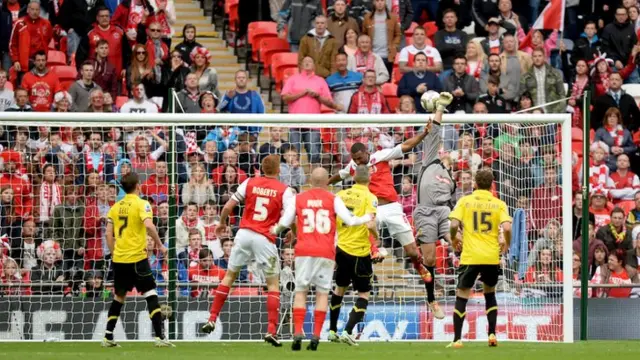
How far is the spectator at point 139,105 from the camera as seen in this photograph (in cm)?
2195

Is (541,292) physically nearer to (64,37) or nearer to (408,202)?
(408,202)

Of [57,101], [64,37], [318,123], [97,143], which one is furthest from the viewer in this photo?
[64,37]

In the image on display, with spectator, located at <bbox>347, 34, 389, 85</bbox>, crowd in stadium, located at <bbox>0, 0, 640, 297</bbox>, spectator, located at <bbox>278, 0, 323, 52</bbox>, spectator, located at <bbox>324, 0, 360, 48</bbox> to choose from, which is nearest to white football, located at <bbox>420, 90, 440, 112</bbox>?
crowd in stadium, located at <bbox>0, 0, 640, 297</bbox>

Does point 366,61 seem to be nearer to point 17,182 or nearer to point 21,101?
point 21,101

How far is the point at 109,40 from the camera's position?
23.2 meters

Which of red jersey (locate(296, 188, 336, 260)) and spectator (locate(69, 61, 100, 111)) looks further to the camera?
spectator (locate(69, 61, 100, 111))

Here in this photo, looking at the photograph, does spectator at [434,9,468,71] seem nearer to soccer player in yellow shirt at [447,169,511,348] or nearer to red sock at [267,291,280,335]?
soccer player in yellow shirt at [447,169,511,348]

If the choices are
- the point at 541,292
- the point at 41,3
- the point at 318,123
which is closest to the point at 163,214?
the point at 318,123

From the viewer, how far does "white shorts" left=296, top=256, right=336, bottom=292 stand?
1480 cm

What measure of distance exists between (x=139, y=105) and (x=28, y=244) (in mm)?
3996

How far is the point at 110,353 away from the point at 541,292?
6.24 meters

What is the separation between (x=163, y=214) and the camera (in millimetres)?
18781

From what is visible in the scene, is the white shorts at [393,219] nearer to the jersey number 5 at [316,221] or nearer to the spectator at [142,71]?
the jersey number 5 at [316,221]

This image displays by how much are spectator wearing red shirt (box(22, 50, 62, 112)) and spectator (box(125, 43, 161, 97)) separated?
1233mm
